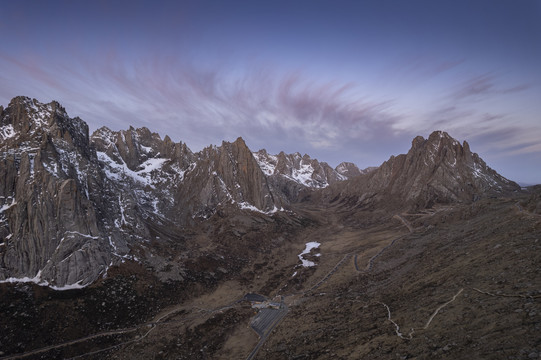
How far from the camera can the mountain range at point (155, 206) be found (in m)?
53.3

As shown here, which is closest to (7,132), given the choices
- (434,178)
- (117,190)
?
(117,190)

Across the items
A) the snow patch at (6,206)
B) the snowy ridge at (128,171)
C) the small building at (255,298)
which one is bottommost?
the small building at (255,298)

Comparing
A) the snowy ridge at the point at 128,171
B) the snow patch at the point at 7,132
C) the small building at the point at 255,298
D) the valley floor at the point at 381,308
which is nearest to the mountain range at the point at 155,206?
the snow patch at the point at 7,132

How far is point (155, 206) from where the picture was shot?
328 ft

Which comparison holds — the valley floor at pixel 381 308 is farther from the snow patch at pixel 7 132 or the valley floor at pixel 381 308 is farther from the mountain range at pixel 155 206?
the snow patch at pixel 7 132

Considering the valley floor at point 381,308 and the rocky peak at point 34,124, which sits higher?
the rocky peak at point 34,124

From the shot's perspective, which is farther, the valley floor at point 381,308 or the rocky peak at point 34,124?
the rocky peak at point 34,124

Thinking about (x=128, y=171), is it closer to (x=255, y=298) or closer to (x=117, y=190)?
(x=117, y=190)

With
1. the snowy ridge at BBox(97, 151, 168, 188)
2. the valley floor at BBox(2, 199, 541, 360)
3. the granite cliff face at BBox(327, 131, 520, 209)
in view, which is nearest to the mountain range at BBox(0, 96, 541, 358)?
the snowy ridge at BBox(97, 151, 168, 188)

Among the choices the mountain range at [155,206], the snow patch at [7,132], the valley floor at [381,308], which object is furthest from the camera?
the snow patch at [7,132]

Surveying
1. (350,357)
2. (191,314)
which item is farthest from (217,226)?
(350,357)

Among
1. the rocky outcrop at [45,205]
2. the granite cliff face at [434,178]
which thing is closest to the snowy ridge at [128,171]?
the rocky outcrop at [45,205]

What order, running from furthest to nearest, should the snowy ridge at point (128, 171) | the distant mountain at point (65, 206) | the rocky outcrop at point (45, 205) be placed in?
the snowy ridge at point (128, 171) → the distant mountain at point (65, 206) → the rocky outcrop at point (45, 205)

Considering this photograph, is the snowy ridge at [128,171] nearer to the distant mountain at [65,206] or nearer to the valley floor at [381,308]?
the distant mountain at [65,206]
